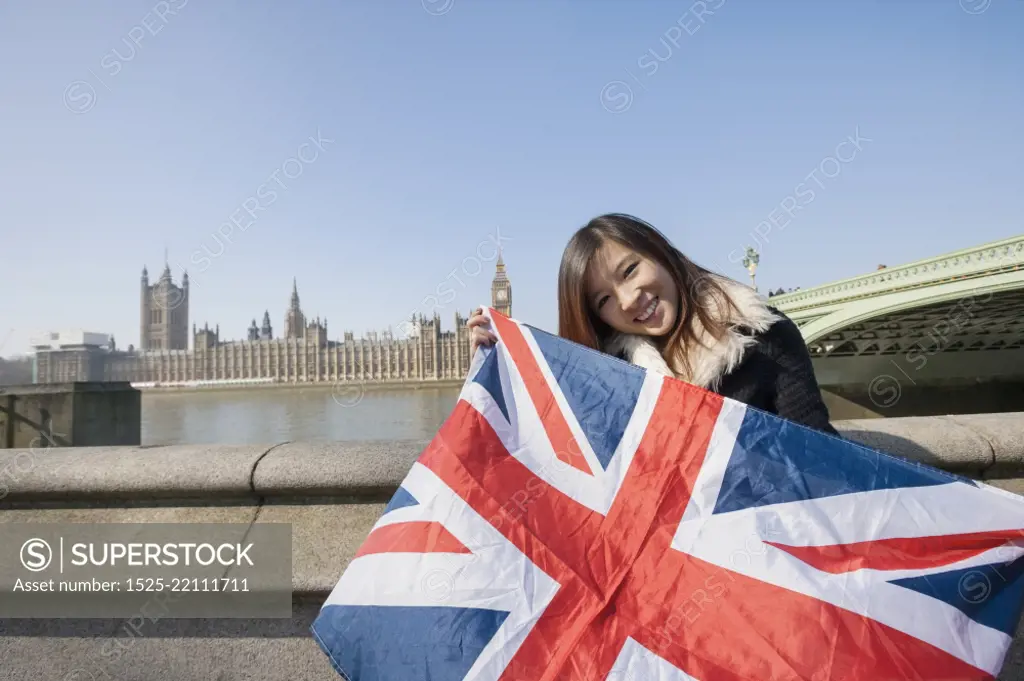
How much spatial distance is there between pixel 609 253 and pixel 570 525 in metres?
0.69

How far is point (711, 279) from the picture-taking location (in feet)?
5.18

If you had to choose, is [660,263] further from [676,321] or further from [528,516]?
[528,516]

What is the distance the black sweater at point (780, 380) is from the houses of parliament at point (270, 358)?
54048 millimetres

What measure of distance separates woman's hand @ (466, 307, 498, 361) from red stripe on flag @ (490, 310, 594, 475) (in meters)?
0.03

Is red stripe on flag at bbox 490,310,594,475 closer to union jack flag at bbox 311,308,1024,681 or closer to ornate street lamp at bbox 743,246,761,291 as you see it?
union jack flag at bbox 311,308,1024,681

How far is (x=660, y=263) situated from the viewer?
1568 millimetres

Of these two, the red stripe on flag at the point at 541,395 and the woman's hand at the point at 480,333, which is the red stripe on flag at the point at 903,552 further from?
the woman's hand at the point at 480,333

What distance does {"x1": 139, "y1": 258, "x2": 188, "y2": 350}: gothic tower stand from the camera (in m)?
68.9

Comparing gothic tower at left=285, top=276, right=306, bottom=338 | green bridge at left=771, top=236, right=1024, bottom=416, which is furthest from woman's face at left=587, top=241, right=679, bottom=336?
gothic tower at left=285, top=276, right=306, bottom=338

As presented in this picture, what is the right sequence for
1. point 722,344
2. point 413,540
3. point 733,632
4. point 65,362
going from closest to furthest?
point 733,632 → point 413,540 → point 722,344 → point 65,362

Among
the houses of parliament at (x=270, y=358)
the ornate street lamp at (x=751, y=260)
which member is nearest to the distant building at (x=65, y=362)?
the houses of parliament at (x=270, y=358)

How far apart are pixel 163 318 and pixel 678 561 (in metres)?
79.8

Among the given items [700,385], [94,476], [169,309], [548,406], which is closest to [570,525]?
[548,406]

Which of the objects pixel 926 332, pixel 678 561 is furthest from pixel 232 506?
pixel 926 332
